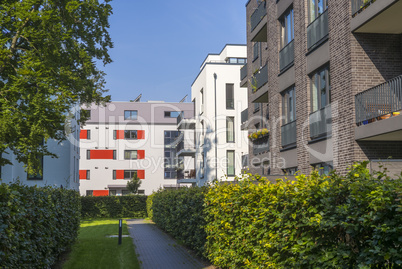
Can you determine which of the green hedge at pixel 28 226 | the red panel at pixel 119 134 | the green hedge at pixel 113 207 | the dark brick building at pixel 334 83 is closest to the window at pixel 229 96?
the green hedge at pixel 113 207

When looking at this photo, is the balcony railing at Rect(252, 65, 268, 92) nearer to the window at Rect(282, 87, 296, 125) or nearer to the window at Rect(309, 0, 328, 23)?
the window at Rect(282, 87, 296, 125)

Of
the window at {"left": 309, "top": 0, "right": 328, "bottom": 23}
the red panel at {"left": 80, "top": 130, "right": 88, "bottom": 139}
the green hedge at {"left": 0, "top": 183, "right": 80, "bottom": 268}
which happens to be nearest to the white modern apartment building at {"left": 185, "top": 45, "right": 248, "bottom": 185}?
the window at {"left": 309, "top": 0, "right": 328, "bottom": 23}

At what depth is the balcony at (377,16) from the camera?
1211cm

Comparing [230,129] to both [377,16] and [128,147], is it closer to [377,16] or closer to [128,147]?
[377,16]

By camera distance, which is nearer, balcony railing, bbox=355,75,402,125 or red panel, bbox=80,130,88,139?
balcony railing, bbox=355,75,402,125

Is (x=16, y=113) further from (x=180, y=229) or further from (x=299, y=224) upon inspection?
(x=299, y=224)

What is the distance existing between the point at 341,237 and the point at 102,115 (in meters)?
68.7

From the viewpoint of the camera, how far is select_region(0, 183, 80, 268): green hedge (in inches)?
246

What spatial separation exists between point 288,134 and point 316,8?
5.12 m

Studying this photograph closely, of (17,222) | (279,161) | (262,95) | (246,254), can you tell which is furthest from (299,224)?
(262,95)

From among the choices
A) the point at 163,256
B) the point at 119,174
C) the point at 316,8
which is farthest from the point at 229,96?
the point at 119,174

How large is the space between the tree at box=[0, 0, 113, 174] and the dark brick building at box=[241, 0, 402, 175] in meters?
8.56

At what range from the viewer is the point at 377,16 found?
41.3 feet

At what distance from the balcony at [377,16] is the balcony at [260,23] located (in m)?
9.52
